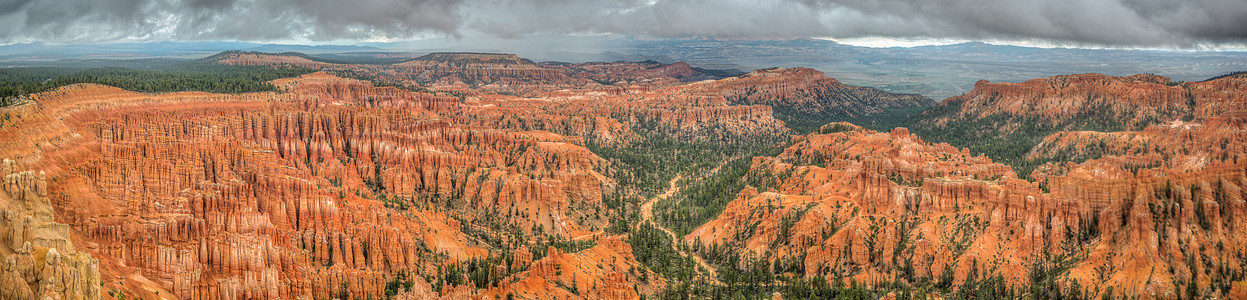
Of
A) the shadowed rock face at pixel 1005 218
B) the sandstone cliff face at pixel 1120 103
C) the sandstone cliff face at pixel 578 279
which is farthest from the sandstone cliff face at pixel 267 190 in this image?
the sandstone cliff face at pixel 1120 103

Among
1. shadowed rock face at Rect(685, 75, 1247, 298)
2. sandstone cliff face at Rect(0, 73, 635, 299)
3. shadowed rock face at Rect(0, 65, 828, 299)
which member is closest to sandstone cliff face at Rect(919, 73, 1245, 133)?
shadowed rock face at Rect(685, 75, 1247, 298)

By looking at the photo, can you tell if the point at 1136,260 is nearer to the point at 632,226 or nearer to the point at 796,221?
the point at 796,221

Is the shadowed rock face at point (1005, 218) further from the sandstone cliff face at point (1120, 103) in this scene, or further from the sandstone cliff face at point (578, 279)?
the sandstone cliff face at point (1120, 103)

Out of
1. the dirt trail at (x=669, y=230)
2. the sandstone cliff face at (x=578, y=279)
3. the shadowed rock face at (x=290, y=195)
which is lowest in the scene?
the dirt trail at (x=669, y=230)

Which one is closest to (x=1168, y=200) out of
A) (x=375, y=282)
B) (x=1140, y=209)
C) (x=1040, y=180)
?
(x=1140, y=209)

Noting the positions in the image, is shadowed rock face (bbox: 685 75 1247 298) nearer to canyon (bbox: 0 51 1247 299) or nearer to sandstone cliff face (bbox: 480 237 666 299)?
canyon (bbox: 0 51 1247 299)

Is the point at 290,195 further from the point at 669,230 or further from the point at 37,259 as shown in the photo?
the point at 669,230

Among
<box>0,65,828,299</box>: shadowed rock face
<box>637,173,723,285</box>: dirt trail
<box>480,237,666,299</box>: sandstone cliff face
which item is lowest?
<box>637,173,723,285</box>: dirt trail

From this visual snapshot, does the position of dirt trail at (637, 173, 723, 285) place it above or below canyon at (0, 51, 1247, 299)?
below
